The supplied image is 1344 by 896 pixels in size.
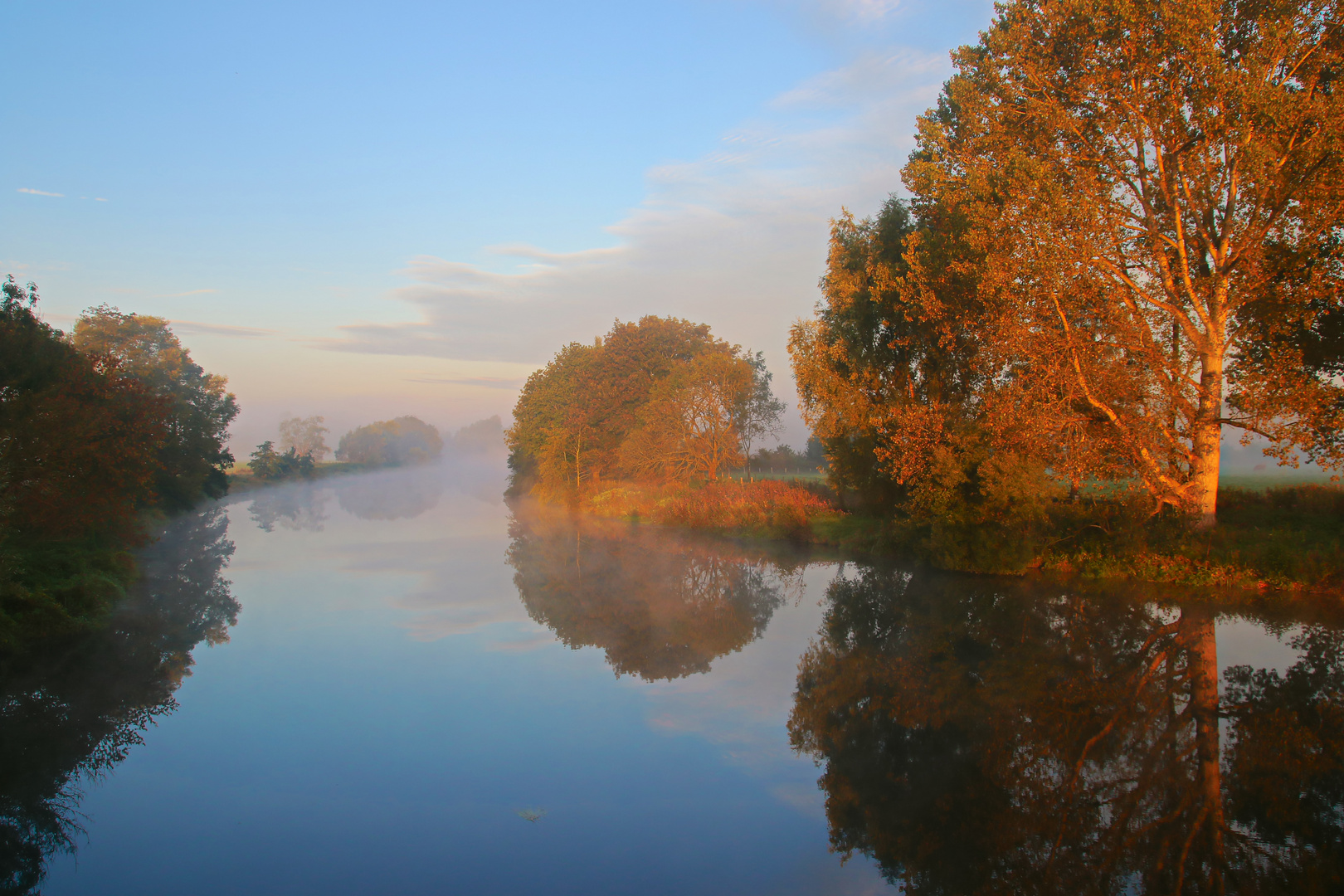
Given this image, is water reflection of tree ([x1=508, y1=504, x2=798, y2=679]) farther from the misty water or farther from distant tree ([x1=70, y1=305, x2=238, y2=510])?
distant tree ([x1=70, y1=305, x2=238, y2=510])

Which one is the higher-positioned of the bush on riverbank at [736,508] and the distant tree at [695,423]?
the distant tree at [695,423]

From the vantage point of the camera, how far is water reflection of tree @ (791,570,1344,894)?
481cm

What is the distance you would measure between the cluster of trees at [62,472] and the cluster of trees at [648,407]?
22.1m

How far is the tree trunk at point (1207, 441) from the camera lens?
14.9m

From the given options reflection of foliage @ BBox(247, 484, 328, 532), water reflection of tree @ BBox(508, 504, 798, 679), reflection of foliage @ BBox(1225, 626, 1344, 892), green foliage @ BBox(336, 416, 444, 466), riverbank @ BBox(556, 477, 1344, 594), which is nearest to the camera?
reflection of foliage @ BBox(1225, 626, 1344, 892)

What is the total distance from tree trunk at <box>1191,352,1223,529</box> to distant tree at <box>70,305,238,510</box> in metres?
37.2

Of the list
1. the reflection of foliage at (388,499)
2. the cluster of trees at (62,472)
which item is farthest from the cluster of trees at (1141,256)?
the reflection of foliage at (388,499)

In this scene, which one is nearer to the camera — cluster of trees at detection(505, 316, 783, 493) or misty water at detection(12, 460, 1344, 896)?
misty water at detection(12, 460, 1344, 896)

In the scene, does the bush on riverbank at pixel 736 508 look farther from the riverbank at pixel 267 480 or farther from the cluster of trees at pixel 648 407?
the riverbank at pixel 267 480

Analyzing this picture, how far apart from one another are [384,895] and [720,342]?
40.2 metres

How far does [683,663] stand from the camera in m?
10.3

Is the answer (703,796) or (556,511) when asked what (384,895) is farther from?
(556,511)

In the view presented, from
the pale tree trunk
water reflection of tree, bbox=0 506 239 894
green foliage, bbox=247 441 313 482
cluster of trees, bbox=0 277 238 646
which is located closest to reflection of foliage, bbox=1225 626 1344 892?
the pale tree trunk

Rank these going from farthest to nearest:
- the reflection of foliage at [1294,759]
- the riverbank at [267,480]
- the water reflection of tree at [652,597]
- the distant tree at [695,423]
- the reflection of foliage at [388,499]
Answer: the riverbank at [267,480] < the reflection of foliage at [388,499] < the distant tree at [695,423] < the water reflection of tree at [652,597] < the reflection of foliage at [1294,759]
